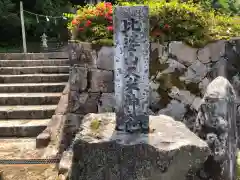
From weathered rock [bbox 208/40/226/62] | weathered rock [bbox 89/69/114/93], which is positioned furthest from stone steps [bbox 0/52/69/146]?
weathered rock [bbox 208/40/226/62]

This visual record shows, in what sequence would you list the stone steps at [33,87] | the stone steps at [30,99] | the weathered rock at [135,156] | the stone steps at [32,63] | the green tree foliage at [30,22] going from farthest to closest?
the green tree foliage at [30,22] → the stone steps at [32,63] → the stone steps at [33,87] → the stone steps at [30,99] → the weathered rock at [135,156]

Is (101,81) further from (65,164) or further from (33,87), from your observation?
(33,87)

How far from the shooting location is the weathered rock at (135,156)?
10.2 ft

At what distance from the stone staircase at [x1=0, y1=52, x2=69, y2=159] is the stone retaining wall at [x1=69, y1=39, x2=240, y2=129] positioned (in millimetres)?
1147

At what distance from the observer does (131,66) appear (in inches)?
131

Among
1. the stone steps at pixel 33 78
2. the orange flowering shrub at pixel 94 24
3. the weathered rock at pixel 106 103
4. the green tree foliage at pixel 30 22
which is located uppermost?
the green tree foliage at pixel 30 22

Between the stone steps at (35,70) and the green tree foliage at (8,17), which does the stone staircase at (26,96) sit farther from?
the green tree foliage at (8,17)

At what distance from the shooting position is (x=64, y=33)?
1598 cm

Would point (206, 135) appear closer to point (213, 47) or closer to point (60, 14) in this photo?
point (213, 47)

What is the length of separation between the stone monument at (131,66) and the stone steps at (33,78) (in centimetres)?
472

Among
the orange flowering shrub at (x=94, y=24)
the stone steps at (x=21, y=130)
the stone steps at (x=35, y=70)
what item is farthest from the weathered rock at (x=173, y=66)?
the stone steps at (x=35, y=70)

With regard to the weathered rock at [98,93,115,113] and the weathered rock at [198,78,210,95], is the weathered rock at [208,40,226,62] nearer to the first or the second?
the weathered rock at [198,78,210,95]

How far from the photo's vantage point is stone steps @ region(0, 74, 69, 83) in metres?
7.92

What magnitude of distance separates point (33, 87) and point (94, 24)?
2.68 meters
